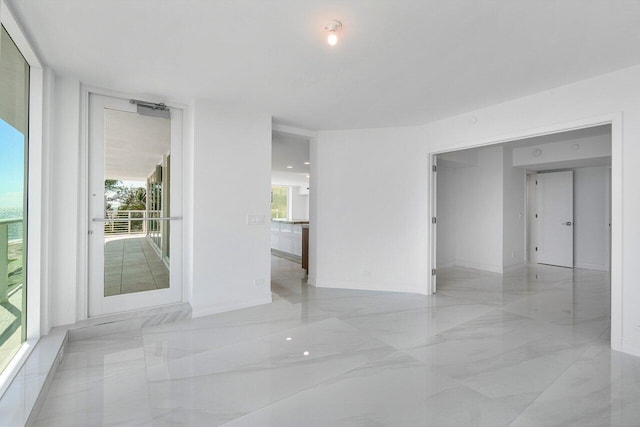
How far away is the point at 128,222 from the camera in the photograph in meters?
3.32

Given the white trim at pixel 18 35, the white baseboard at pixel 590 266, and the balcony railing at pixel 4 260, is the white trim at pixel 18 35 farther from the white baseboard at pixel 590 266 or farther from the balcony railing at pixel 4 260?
the white baseboard at pixel 590 266

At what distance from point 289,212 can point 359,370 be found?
33.3 ft

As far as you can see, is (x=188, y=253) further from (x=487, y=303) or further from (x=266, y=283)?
(x=487, y=303)

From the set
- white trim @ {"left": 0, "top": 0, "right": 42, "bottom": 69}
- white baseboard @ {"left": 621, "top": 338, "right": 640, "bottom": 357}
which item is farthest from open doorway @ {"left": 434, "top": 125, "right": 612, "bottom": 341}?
white trim @ {"left": 0, "top": 0, "right": 42, "bottom": 69}

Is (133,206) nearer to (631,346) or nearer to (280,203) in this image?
(631,346)

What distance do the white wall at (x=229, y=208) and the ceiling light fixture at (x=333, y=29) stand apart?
1.88 meters

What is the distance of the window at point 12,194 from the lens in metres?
2.17

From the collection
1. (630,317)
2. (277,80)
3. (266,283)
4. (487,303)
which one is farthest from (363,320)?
(277,80)

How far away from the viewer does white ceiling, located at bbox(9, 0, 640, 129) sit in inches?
75.0

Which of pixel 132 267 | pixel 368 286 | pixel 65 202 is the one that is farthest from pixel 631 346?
pixel 65 202

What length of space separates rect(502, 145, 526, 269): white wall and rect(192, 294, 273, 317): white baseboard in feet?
15.1

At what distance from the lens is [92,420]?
1.80 m

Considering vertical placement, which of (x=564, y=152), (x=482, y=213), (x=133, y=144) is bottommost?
(x=482, y=213)

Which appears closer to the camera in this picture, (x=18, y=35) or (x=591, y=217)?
(x=18, y=35)
